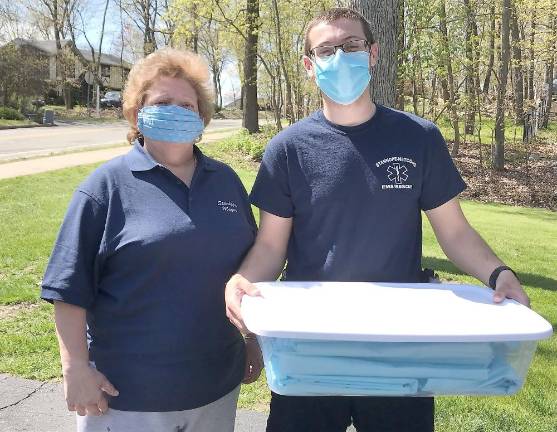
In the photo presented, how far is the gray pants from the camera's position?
1915 millimetres

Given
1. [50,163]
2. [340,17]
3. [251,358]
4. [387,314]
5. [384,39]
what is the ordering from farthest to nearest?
[50,163] < [384,39] < [251,358] < [340,17] < [387,314]

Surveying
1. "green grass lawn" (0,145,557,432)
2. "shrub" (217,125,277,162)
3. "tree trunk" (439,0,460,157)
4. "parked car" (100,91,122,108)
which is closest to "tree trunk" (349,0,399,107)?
"green grass lawn" (0,145,557,432)

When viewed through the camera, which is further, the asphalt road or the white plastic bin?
the asphalt road

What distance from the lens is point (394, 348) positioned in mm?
1558

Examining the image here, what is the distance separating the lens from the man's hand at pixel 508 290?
6.04 feet

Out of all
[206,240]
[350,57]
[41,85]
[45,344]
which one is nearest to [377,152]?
[350,57]

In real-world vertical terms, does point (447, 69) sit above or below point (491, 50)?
below

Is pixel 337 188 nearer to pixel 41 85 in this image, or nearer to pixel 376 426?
pixel 376 426

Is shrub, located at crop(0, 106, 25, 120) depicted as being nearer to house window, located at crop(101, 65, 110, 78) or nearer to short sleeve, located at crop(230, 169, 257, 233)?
house window, located at crop(101, 65, 110, 78)

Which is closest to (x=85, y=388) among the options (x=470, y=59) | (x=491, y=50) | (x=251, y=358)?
(x=251, y=358)

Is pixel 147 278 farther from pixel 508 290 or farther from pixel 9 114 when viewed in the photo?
pixel 9 114

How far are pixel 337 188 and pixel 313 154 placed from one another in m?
0.15

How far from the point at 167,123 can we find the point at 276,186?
1.47ft

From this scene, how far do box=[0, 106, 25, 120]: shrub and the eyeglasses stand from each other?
33485mm
